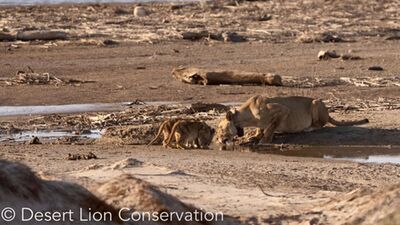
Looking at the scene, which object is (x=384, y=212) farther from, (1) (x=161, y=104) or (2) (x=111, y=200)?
(1) (x=161, y=104)

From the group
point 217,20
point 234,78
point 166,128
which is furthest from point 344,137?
point 217,20

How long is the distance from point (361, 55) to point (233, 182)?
14.2 m

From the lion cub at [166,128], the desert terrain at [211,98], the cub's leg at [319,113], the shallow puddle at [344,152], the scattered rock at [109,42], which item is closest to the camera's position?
the desert terrain at [211,98]

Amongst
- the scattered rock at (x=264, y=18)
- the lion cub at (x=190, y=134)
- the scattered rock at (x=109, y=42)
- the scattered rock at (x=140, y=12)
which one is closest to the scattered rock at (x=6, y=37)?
the scattered rock at (x=109, y=42)

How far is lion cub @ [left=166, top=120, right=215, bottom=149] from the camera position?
42.8 ft

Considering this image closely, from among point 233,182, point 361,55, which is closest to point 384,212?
point 233,182

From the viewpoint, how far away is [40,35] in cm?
2580

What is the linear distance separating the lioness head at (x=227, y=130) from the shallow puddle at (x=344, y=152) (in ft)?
0.82

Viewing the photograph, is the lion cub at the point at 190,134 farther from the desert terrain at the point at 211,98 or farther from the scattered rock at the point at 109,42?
the scattered rock at the point at 109,42

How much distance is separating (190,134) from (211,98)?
4.73 metres

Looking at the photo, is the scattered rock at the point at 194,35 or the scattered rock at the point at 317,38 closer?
the scattered rock at the point at 317,38

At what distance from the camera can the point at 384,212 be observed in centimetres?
753

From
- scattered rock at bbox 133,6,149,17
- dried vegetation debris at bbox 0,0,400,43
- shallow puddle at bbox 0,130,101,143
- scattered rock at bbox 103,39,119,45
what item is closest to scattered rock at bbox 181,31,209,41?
dried vegetation debris at bbox 0,0,400,43

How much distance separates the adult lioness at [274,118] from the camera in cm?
1375
